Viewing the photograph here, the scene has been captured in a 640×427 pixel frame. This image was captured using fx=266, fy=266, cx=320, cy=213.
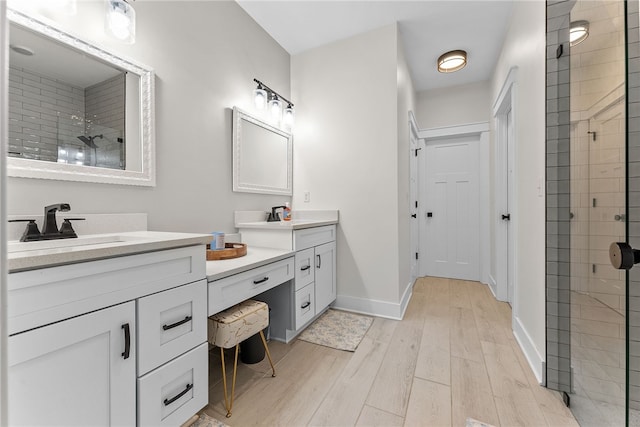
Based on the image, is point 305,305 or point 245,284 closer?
point 245,284

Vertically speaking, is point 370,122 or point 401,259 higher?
point 370,122

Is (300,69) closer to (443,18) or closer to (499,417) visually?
(443,18)

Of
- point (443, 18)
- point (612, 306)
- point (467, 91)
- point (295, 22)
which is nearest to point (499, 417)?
point (612, 306)

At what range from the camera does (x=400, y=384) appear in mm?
1529

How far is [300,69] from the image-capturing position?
285cm

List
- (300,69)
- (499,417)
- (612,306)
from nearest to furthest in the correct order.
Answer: (612,306) → (499,417) → (300,69)

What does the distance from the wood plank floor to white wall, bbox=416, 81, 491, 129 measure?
2.61 m

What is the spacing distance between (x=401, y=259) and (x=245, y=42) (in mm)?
2373

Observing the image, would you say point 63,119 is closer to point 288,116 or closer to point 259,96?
point 259,96

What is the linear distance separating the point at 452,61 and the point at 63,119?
11.0 feet

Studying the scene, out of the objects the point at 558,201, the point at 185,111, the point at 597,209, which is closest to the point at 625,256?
the point at 597,209

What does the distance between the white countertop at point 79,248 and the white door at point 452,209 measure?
11.2ft

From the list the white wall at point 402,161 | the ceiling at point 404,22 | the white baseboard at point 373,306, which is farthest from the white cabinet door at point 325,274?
the ceiling at point 404,22

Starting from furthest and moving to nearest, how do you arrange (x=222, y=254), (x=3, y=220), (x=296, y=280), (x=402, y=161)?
(x=402, y=161) → (x=296, y=280) → (x=222, y=254) → (x=3, y=220)
